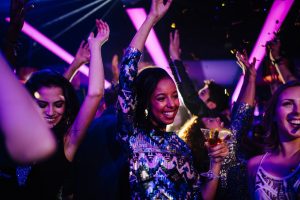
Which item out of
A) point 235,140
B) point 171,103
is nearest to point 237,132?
point 235,140

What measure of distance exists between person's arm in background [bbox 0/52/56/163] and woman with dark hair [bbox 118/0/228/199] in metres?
1.50

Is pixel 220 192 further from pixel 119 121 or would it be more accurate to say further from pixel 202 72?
pixel 202 72

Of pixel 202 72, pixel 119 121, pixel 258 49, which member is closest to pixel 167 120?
pixel 119 121

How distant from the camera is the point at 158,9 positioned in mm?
2475

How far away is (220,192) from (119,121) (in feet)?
2.87

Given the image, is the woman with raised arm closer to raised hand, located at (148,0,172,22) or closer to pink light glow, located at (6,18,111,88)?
raised hand, located at (148,0,172,22)

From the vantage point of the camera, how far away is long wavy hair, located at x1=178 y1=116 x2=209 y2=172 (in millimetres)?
2770

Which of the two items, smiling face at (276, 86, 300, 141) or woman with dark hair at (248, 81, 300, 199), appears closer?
woman with dark hair at (248, 81, 300, 199)

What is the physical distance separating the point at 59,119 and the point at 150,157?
0.64 meters

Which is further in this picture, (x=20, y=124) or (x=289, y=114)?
(x=289, y=114)

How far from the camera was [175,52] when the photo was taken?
368 centimetres

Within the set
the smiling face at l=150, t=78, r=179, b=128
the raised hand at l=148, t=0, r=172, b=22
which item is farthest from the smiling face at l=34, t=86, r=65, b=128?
the raised hand at l=148, t=0, r=172, b=22

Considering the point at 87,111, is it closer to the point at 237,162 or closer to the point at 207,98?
the point at 237,162

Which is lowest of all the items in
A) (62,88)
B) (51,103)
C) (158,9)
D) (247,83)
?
(51,103)
